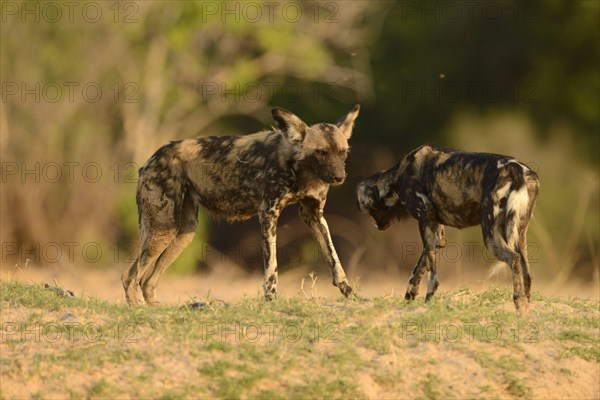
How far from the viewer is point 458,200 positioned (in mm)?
8328

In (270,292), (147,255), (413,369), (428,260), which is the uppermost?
(428,260)

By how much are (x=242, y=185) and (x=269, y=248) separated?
62 cm

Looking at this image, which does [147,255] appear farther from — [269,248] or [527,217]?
[527,217]

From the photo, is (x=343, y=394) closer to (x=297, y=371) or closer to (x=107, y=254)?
(x=297, y=371)

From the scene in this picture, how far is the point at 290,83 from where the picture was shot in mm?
20812

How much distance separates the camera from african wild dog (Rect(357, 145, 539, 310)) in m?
7.86

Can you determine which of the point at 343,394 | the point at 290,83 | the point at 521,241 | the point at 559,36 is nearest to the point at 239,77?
the point at 290,83

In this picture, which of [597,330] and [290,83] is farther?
[290,83]

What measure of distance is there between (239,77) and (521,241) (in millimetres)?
11991

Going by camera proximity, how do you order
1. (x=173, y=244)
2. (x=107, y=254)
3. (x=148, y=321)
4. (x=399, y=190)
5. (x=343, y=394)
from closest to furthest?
1. (x=343, y=394)
2. (x=148, y=321)
3. (x=399, y=190)
4. (x=173, y=244)
5. (x=107, y=254)

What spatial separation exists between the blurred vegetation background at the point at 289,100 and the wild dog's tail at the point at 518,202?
777 centimetres

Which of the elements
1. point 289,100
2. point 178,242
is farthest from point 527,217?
point 289,100

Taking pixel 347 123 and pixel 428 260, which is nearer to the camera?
pixel 428 260

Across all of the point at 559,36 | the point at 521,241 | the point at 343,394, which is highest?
the point at 559,36
